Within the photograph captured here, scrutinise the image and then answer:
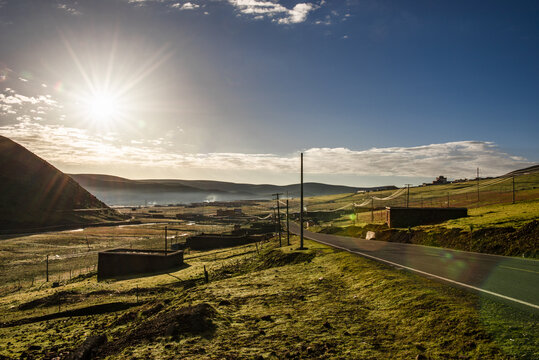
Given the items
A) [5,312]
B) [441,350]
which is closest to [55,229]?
[5,312]

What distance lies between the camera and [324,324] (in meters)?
11.1

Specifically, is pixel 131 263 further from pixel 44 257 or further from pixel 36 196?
pixel 36 196

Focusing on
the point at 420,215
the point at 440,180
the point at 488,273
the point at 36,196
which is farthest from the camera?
the point at 440,180

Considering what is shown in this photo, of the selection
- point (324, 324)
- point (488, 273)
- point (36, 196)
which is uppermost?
point (36, 196)

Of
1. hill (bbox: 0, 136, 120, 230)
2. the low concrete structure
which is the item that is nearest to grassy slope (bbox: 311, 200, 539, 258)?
the low concrete structure

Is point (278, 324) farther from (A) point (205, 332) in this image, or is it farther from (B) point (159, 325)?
(B) point (159, 325)

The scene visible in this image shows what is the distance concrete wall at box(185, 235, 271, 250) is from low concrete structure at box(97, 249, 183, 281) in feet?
63.8

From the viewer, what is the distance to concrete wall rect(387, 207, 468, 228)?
45.4 m

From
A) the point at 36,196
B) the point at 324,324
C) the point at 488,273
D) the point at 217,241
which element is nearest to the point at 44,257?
the point at 217,241

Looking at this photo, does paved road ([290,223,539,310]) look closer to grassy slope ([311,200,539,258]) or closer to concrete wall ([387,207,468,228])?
grassy slope ([311,200,539,258])

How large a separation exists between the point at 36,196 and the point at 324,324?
589 ft

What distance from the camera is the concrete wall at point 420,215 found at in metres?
45.4

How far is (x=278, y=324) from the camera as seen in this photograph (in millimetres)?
11922

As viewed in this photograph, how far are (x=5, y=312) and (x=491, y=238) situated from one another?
131 ft
